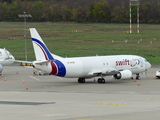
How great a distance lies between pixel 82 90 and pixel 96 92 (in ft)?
8.10

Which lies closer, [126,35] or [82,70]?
[82,70]

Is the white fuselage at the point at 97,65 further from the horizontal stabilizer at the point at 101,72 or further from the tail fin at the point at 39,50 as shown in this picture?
Answer: the tail fin at the point at 39,50

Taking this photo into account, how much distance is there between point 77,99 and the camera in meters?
38.1

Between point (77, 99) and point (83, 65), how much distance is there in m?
13.4

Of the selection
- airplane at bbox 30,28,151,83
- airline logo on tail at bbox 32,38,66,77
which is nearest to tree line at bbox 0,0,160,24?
airplane at bbox 30,28,151,83

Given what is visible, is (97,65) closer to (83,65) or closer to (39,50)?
(83,65)

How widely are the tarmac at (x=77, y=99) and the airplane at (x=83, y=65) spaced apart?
1.19 metres

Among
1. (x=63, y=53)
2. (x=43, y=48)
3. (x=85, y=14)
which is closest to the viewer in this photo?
(x=43, y=48)

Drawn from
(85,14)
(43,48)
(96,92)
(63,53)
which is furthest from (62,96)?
(85,14)

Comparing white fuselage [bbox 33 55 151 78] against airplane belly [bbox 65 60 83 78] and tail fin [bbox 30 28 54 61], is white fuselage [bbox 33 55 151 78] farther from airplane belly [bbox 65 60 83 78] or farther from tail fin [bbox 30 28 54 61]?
tail fin [bbox 30 28 54 61]

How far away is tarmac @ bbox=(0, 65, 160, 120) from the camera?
29094 mm

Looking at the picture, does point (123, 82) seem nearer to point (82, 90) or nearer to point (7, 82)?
point (82, 90)

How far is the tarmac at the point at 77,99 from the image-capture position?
2909cm

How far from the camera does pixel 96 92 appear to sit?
144 ft
